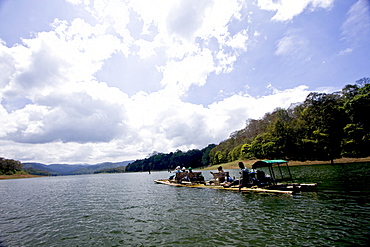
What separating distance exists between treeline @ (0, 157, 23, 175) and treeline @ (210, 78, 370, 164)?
188m

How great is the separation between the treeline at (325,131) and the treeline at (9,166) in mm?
188380

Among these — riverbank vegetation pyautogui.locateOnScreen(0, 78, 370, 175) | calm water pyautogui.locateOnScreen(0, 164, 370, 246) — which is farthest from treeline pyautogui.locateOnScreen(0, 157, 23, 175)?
calm water pyautogui.locateOnScreen(0, 164, 370, 246)

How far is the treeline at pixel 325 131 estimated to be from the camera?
209ft

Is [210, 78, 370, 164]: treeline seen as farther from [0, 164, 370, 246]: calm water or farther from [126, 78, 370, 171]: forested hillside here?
Result: [0, 164, 370, 246]: calm water

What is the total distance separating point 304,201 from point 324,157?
7017 centimetres

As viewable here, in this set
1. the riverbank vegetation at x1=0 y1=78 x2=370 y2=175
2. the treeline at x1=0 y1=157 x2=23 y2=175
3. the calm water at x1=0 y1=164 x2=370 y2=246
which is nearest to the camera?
the calm water at x1=0 y1=164 x2=370 y2=246

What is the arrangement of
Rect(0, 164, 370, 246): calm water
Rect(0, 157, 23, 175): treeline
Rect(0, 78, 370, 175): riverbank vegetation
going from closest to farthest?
Rect(0, 164, 370, 246): calm water → Rect(0, 78, 370, 175): riverbank vegetation → Rect(0, 157, 23, 175): treeline

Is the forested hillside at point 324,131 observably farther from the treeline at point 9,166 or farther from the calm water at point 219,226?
the treeline at point 9,166

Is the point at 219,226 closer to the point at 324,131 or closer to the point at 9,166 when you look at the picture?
the point at 324,131

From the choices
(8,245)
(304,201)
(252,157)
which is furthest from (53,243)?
(252,157)

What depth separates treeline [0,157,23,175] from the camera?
158m

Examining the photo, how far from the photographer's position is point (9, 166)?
165875 mm

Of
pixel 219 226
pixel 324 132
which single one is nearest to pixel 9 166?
pixel 219 226

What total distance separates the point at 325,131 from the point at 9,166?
223736mm
